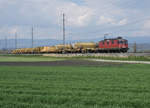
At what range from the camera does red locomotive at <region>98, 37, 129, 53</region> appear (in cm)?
4609

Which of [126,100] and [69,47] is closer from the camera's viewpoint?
[126,100]

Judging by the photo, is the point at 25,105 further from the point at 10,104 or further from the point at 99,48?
the point at 99,48

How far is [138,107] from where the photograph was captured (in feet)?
20.2

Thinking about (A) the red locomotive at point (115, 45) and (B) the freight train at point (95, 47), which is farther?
(B) the freight train at point (95, 47)

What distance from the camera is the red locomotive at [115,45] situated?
151 feet

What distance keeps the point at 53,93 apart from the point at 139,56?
1117 inches

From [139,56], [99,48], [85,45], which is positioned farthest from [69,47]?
[139,56]

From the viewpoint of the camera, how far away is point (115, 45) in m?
46.8

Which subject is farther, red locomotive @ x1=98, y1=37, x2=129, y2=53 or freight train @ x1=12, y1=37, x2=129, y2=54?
freight train @ x1=12, y1=37, x2=129, y2=54

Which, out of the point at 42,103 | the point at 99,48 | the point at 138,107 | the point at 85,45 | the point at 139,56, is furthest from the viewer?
the point at 85,45

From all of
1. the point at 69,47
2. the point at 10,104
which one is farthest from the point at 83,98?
the point at 69,47

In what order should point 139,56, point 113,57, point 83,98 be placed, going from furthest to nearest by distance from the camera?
point 113,57 → point 139,56 → point 83,98

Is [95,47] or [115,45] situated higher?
[115,45]

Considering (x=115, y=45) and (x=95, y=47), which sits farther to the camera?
(x=95, y=47)
